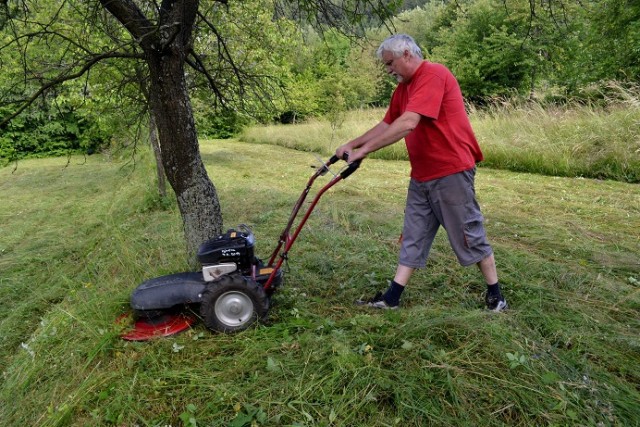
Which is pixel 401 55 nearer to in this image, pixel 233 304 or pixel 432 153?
pixel 432 153

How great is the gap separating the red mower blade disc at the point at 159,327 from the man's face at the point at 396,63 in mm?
1881

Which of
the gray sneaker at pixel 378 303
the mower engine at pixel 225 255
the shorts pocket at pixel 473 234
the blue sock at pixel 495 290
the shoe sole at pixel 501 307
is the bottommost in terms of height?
the gray sneaker at pixel 378 303

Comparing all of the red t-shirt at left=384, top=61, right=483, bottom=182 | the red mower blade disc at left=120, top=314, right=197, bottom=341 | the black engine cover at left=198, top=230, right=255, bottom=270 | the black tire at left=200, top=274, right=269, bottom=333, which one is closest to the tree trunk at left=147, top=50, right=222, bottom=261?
the black engine cover at left=198, top=230, right=255, bottom=270

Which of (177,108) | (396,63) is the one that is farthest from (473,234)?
(177,108)

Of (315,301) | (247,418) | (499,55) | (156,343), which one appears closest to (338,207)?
(315,301)

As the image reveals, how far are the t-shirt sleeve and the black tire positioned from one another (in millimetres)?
1332

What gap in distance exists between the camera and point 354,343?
238 cm

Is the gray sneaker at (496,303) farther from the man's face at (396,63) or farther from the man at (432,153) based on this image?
the man's face at (396,63)

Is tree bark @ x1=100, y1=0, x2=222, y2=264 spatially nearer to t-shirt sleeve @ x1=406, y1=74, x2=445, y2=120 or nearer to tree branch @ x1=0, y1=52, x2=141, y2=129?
Result: tree branch @ x1=0, y1=52, x2=141, y2=129

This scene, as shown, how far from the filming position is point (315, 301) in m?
2.98

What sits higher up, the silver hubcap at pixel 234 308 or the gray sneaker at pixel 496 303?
the silver hubcap at pixel 234 308

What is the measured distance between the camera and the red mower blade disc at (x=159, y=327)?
2.55 metres

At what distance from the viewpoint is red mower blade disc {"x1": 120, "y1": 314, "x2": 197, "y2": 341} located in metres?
2.55

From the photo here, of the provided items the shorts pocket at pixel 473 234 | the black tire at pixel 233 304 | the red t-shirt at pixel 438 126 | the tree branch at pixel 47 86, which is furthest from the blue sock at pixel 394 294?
the tree branch at pixel 47 86
